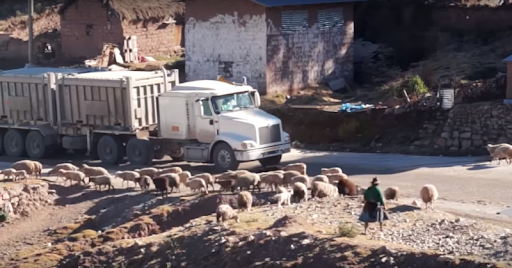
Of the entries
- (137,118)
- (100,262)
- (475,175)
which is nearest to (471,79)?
(475,175)

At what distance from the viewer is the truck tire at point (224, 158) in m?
27.2

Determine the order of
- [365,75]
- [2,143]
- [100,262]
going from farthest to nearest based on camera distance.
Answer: [365,75], [2,143], [100,262]

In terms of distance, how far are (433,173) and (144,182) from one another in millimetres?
7801

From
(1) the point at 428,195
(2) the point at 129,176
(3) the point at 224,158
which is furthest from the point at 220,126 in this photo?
(1) the point at 428,195

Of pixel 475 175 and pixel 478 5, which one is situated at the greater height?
pixel 478 5

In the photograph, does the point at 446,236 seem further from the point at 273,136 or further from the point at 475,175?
the point at 273,136

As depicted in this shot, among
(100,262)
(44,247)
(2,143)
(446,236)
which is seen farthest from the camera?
(2,143)

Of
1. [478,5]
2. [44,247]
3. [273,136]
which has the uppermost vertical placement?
[478,5]

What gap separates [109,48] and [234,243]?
90.6 ft

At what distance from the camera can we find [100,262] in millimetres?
20141

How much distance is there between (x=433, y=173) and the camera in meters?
26.4

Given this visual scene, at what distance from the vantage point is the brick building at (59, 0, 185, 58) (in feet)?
151

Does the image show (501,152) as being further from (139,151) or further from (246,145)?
(139,151)

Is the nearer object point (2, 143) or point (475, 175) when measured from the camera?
point (475, 175)
